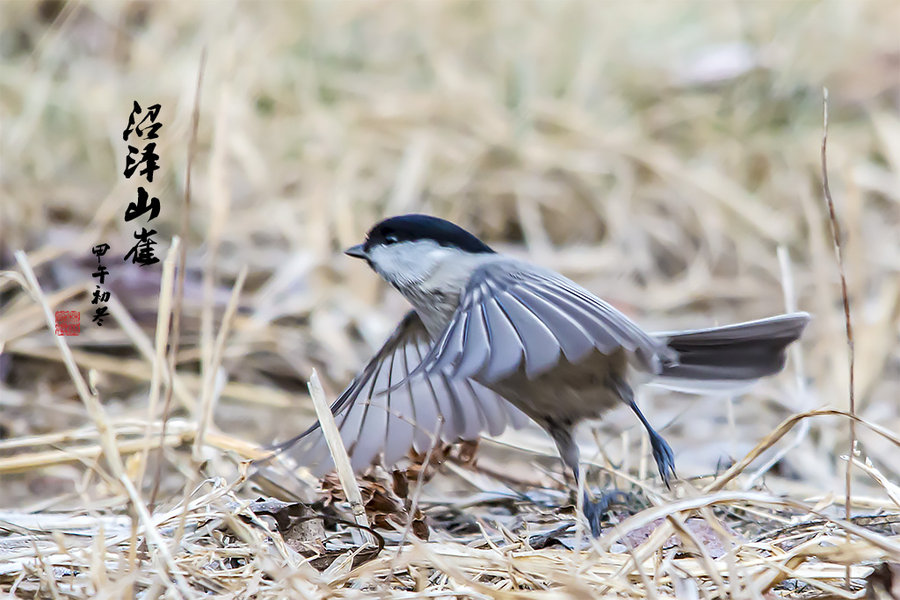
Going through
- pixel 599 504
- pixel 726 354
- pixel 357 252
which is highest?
pixel 357 252

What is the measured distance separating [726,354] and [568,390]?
0.37m

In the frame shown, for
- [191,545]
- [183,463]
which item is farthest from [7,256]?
[191,545]

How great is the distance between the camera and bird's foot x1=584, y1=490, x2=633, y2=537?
163cm

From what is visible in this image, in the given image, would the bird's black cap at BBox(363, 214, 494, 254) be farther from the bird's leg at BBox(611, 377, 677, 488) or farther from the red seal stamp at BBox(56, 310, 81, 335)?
the red seal stamp at BBox(56, 310, 81, 335)

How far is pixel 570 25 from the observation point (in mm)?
4621

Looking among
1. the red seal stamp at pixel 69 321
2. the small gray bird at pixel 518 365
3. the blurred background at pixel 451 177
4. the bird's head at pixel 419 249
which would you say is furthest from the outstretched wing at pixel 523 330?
the red seal stamp at pixel 69 321

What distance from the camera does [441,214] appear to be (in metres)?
3.72

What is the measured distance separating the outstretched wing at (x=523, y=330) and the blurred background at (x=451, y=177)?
0.69 m

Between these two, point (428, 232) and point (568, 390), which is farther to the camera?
point (428, 232)

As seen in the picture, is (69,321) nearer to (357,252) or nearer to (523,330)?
(357,252)

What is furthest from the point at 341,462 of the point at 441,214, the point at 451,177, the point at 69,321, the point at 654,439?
the point at 451,177

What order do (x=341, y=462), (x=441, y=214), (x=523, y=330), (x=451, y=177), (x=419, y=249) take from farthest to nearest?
(x=451, y=177) → (x=441, y=214) → (x=419, y=249) → (x=341, y=462) → (x=523, y=330)

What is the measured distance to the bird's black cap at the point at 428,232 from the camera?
1.81 m

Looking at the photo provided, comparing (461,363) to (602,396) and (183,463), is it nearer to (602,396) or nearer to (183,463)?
(602,396)
